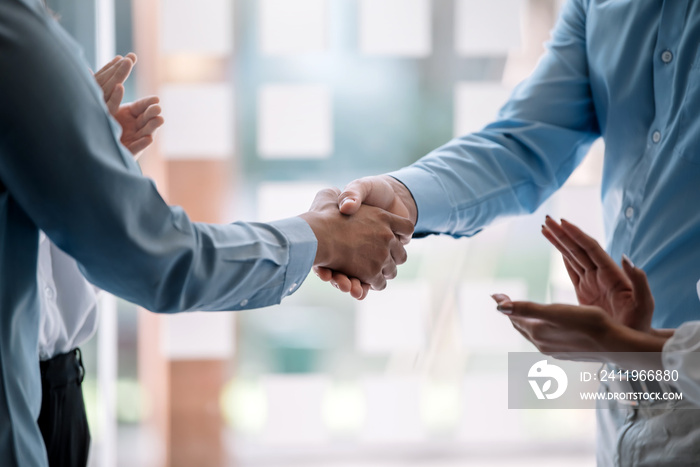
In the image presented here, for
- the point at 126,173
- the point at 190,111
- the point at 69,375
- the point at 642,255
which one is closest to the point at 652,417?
the point at 642,255

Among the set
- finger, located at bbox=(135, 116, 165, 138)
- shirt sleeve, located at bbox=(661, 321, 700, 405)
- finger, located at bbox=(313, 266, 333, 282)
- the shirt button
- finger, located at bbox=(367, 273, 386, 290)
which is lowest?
finger, located at bbox=(367, 273, 386, 290)

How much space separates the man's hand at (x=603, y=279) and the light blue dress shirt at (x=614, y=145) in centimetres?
16

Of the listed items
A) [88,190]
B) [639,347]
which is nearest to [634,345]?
[639,347]

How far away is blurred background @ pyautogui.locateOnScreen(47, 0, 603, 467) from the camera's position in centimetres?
277

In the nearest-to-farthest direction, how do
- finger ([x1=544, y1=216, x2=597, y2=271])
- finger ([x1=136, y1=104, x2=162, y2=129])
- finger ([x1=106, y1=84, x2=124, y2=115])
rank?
finger ([x1=544, y1=216, x2=597, y2=271]), finger ([x1=106, y1=84, x2=124, y2=115]), finger ([x1=136, y1=104, x2=162, y2=129])

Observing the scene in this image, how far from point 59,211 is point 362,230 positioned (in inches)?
28.5

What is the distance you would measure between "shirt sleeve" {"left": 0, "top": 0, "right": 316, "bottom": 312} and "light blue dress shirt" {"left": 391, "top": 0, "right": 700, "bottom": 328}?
65 cm

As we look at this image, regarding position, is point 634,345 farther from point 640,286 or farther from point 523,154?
point 523,154

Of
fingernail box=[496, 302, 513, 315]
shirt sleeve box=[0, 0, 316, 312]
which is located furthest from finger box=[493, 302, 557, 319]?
shirt sleeve box=[0, 0, 316, 312]

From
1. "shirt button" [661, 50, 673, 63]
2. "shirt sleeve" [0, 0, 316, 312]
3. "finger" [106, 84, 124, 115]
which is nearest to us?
"shirt sleeve" [0, 0, 316, 312]

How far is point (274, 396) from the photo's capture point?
112 inches

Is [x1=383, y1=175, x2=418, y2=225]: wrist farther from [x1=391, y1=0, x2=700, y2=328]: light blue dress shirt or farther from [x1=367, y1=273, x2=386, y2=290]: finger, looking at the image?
[x1=367, y1=273, x2=386, y2=290]: finger
